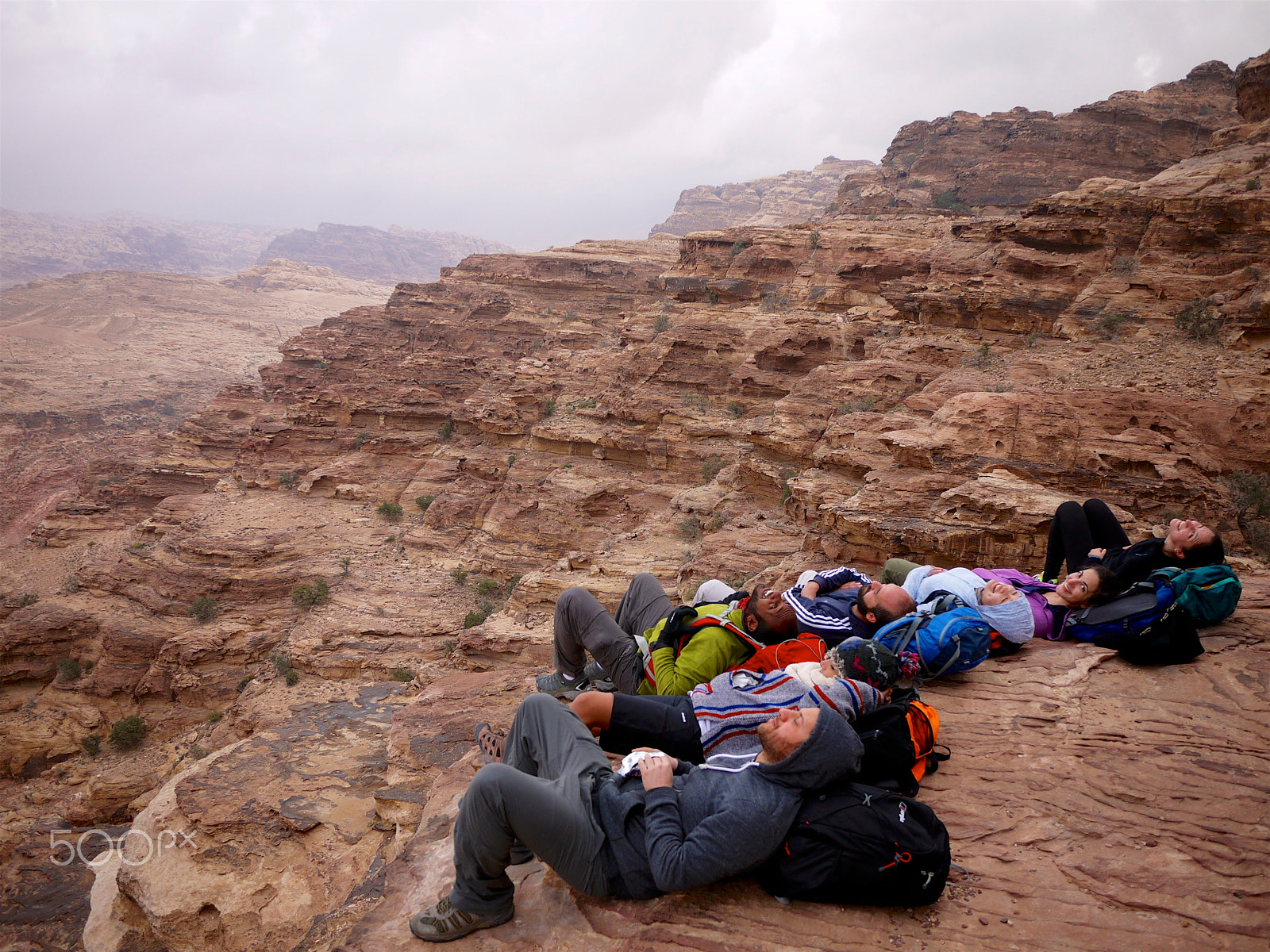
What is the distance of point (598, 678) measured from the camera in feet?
16.1

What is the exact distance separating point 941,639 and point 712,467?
40.3ft

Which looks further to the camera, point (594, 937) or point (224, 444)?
point (224, 444)

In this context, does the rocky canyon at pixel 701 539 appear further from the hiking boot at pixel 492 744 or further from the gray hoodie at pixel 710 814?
the hiking boot at pixel 492 744

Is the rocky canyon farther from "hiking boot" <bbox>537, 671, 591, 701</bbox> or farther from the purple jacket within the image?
"hiking boot" <bbox>537, 671, 591, 701</bbox>

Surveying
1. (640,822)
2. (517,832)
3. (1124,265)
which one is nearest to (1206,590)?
(640,822)

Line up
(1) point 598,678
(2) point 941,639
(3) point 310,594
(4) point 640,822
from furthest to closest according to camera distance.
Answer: (3) point 310,594
(1) point 598,678
(2) point 941,639
(4) point 640,822

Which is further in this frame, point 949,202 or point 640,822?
point 949,202

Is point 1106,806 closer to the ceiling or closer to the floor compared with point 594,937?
closer to the ceiling

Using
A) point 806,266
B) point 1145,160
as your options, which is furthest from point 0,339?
point 1145,160

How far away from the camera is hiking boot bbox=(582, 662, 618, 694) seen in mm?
4875

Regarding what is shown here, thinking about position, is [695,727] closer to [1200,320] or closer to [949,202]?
[1200,320]

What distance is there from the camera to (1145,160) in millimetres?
25688

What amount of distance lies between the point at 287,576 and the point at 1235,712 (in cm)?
1702

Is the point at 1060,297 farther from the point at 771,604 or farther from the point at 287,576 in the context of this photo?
the point at 287,576
